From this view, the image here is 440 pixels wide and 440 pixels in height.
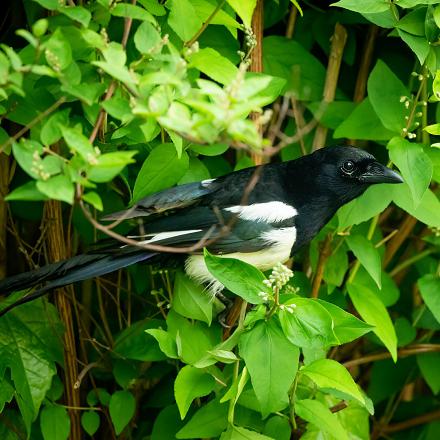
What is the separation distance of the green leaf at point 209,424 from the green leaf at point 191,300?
0.70 feet

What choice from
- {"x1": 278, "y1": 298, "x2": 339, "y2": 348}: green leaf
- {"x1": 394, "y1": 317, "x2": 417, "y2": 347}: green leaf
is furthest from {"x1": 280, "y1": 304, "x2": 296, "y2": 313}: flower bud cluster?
{"x1": 394, "y1": 317, "x2": 417, "y2": 347}: green leaf

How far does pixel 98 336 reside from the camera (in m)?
2.46

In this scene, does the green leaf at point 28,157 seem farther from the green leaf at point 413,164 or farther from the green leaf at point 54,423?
the green leaf at point 54,423

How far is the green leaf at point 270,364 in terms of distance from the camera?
1.76 m

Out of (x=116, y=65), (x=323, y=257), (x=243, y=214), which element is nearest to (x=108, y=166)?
(x=116, y=65)

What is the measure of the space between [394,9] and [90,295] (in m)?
1.14

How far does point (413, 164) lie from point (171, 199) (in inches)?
22.8

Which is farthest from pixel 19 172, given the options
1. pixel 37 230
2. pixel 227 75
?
pixel 227 75

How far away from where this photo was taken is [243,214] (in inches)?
88.0

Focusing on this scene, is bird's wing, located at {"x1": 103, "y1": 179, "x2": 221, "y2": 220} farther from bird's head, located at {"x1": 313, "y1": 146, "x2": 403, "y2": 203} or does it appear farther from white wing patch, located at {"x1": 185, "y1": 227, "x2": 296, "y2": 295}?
bird's head, located at {"x1": 313, "y1": 146, "x2": 403, "y2": 203}

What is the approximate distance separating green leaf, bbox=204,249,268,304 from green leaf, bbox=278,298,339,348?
2.7 inches

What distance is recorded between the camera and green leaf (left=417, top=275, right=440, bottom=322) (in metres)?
2.29

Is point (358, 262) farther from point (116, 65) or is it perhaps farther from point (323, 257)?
point (116, 65)

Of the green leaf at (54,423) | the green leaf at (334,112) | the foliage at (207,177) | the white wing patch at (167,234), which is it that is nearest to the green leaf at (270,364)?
the foliage at (207,177)
